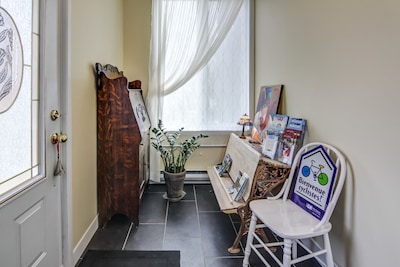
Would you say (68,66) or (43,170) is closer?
(43,170)

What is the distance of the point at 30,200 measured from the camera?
4.64 feet

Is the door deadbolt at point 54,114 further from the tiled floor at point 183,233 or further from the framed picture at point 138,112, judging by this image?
the tiled floor at point 183,233

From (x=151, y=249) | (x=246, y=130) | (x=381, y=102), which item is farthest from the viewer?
(x=246, y=130)

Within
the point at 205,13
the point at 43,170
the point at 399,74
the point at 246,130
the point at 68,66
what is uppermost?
the point at 205,13

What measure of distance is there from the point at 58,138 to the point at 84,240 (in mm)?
948

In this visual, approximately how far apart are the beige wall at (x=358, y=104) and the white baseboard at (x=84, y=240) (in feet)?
6.15

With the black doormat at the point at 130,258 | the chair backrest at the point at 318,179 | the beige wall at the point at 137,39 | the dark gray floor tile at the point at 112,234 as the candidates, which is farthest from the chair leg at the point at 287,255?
the beige wall at the point at 137,39

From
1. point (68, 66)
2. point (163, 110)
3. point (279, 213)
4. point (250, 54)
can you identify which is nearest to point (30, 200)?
point (68, 66)

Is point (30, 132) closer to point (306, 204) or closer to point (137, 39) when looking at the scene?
point (306, 204)

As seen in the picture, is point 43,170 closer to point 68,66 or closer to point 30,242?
point 30,242

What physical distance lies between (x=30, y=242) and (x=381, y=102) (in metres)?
2.03

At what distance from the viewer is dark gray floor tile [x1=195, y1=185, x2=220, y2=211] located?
9.77ft

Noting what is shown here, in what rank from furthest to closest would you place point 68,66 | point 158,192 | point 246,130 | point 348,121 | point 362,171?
point 246,130
point 158,192
point 68,66
point 348,121
point 362,171

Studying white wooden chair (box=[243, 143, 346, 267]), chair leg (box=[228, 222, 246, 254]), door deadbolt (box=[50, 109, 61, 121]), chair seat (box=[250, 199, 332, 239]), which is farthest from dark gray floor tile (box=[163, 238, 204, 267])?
door deadbolt (box=[50, 109, 61, 121])
